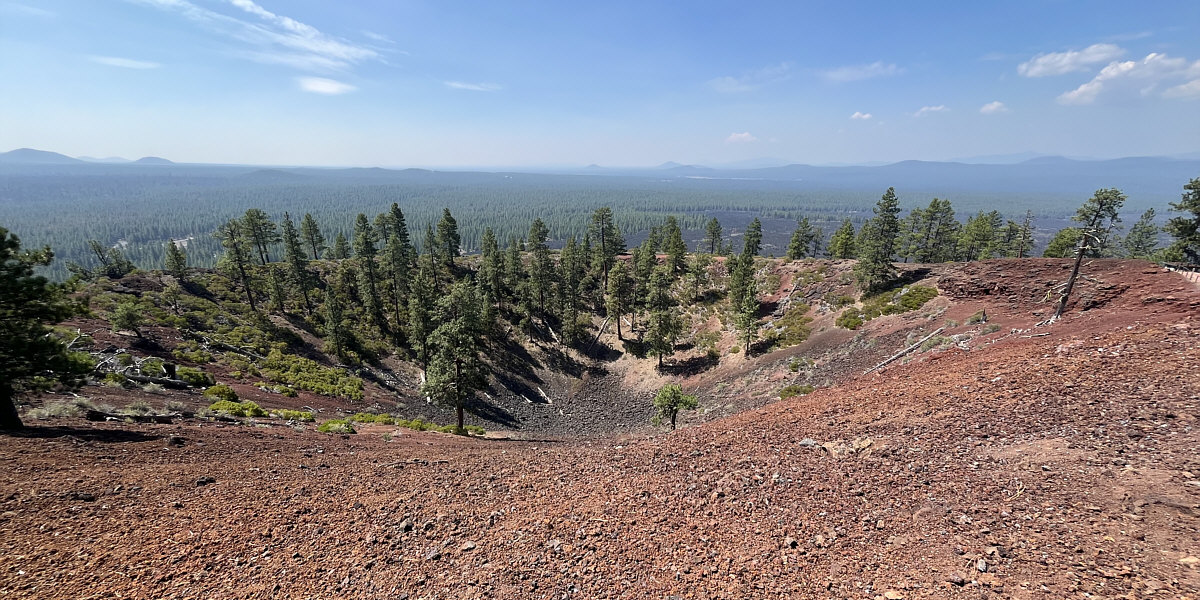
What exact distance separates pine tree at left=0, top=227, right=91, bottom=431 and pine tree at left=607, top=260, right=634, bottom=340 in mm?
48442

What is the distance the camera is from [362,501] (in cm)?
1230

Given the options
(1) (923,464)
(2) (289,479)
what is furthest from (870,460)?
(2) (289,479)

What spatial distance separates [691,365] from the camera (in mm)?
50781

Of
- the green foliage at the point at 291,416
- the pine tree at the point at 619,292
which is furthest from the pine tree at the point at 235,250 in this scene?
the pine tree at the point at 619,292

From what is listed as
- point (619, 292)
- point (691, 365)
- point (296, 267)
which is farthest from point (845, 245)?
point (296, 267)

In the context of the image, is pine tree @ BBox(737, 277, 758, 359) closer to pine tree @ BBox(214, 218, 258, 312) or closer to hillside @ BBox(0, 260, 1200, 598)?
hillside @ BBox(0, 260, 1200, 598)

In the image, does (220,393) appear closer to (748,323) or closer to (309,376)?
(309,376)

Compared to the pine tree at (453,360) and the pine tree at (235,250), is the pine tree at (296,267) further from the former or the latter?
the pine tree at (453,360)

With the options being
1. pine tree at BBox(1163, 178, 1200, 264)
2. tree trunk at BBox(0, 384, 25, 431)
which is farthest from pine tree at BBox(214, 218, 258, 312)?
pine tree at BBox(1163, 178, 1200, 264)

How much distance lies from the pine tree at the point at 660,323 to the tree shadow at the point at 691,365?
52.9 inches

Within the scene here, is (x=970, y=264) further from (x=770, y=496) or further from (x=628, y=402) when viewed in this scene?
(x=770, y=496)

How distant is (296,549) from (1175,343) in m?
29.4

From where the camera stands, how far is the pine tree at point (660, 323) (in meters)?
51.1

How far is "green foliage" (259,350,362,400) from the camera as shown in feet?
123
